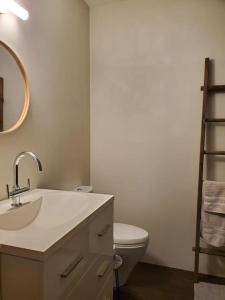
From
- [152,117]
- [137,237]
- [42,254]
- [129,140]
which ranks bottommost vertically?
[137,237]

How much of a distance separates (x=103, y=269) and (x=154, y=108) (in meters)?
1.39

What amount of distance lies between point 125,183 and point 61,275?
149 centimetres

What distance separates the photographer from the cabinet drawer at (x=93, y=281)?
100 cm

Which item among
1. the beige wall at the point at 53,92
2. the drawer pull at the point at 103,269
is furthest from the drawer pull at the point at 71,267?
the beige wall at the point at 53,92

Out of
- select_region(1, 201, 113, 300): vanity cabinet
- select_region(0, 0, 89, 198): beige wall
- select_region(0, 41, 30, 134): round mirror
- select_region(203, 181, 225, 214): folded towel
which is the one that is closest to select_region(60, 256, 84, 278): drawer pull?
select_region(1, 201, 113, 300): vanity cabinet

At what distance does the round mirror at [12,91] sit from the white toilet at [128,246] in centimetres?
106

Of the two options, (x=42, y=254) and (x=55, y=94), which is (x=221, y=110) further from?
(x=42, y=254)

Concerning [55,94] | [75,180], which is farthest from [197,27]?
[75,180]

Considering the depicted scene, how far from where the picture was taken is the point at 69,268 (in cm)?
90

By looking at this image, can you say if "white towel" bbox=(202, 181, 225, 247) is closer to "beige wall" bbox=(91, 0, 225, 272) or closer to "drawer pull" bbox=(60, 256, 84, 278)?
"beige wall" bbox=(91, 0, 225, 272)

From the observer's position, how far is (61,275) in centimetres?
85

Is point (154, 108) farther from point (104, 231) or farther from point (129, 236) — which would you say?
point (104, 231)

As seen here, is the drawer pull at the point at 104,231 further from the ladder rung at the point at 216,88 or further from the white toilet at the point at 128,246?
the ladder rung at the point at 216,88

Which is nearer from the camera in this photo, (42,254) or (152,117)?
(42,254)
